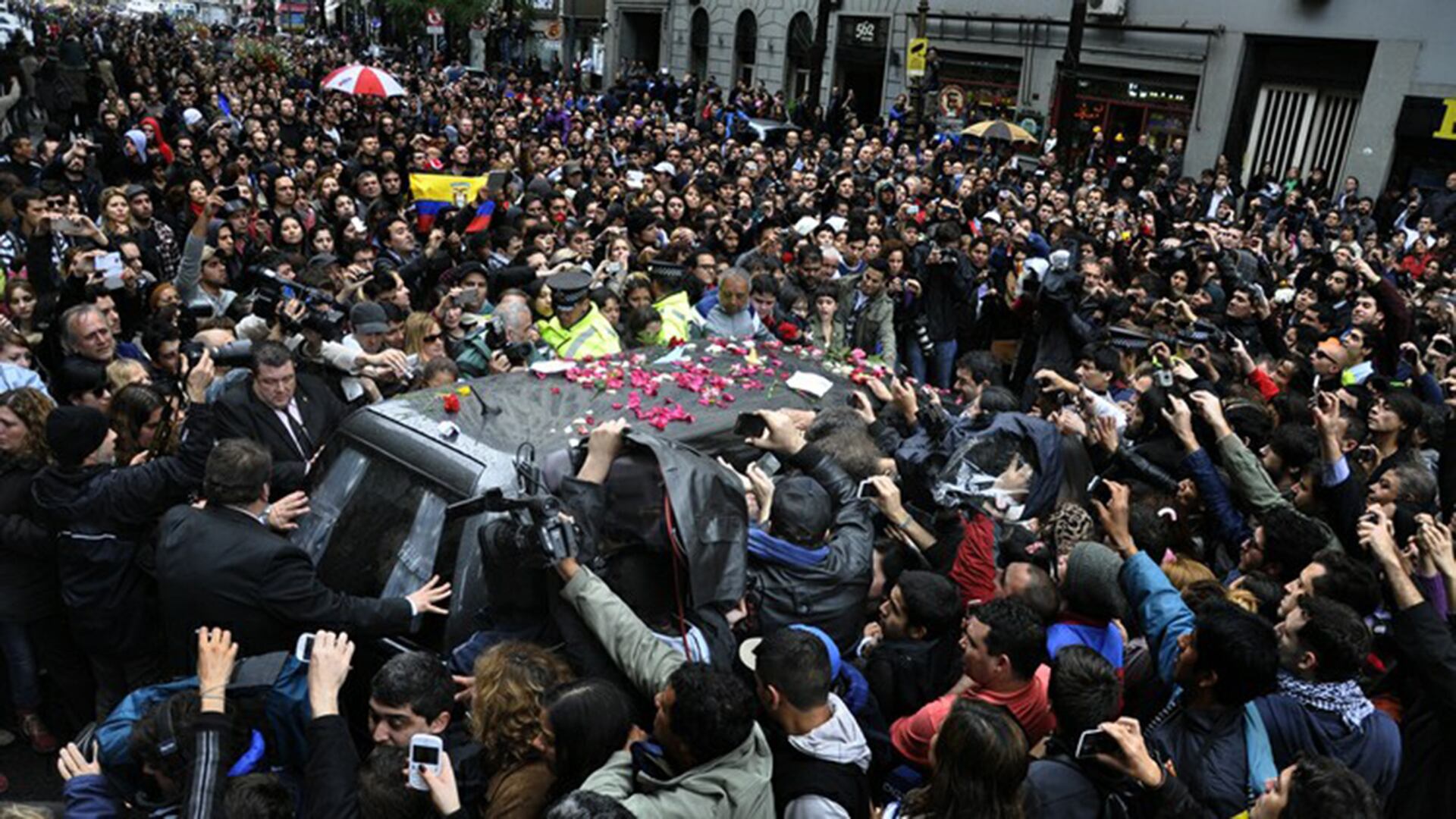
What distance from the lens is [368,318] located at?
5.70 m

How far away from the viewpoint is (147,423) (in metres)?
4.65

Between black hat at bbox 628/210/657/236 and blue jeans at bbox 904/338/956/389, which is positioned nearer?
blue jeans at bbox 904/338/956/389

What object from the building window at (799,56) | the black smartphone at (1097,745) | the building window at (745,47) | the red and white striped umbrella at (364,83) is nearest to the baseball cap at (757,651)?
the black smartphone at (1097,745)

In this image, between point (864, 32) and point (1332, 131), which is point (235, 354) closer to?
point (1332, 131)

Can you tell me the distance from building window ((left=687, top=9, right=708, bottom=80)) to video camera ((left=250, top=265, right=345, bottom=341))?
34175 mm

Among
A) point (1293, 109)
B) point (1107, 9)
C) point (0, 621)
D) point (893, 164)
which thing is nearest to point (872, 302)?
point (0, 621)

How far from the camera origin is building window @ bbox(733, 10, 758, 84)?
35.9 meters

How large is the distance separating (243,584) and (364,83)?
510 inches

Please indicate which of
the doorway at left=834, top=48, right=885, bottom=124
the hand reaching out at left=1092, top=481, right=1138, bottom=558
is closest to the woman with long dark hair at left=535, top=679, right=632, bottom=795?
the hand reaching out at left=1092, top=481, right=1138, bottom=558

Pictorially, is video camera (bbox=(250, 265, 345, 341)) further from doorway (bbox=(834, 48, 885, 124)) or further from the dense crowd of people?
doorway (bbox=(834, 48, 885, 124))

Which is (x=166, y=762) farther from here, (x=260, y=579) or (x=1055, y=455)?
(x=1055, y=455)

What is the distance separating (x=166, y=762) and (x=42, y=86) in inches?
769

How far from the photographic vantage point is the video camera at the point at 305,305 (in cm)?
572

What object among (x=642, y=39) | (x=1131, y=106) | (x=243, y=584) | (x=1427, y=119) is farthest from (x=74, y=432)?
(x=642, y=39)
